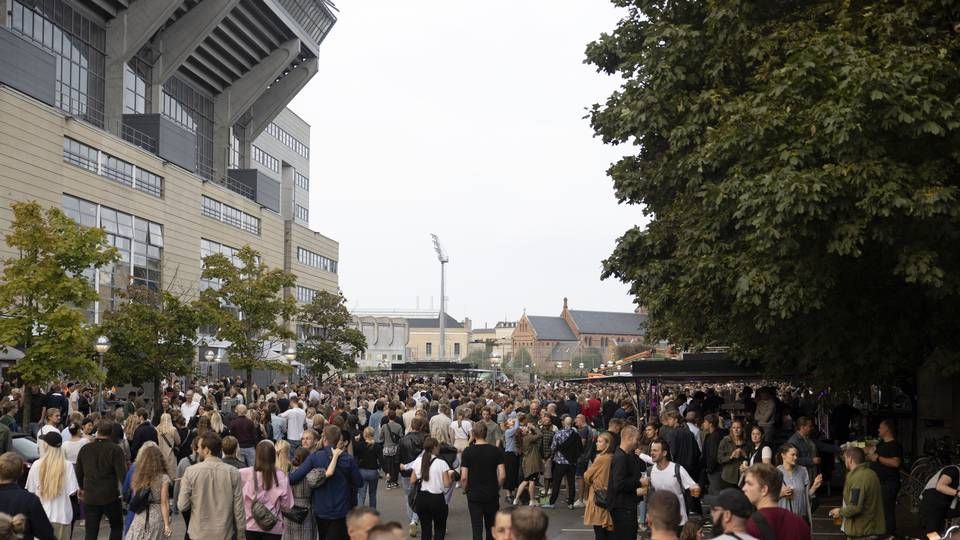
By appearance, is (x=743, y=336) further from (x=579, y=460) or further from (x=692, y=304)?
(x=579, y=460)

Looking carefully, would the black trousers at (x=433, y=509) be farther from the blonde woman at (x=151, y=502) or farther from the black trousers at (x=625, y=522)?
the blonde woman at (x=151, y=502)

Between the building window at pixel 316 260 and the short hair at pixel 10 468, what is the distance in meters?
77.1

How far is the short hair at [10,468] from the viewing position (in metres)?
8.74

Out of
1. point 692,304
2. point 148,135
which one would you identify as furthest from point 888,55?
point 148,135

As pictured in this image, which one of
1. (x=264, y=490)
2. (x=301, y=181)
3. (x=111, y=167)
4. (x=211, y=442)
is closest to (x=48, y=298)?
(x=264, y=490)

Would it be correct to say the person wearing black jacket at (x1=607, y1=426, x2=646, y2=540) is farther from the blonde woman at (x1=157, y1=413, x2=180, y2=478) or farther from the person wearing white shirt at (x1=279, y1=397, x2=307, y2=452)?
the person wearing white shirt at (x1=279, y1=397, x2=307, y2=452)

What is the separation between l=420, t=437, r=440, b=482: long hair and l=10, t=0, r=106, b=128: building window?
3776cm

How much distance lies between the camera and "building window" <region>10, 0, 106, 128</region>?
151 feet

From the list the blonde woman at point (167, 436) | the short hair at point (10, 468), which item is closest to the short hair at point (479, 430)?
the short hair at point (10, 468)

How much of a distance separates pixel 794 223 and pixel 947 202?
77.4 inches

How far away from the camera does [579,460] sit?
19422 millimetres

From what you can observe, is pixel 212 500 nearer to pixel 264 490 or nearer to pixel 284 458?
pixel 264 490

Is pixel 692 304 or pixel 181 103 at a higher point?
pixel 181 103

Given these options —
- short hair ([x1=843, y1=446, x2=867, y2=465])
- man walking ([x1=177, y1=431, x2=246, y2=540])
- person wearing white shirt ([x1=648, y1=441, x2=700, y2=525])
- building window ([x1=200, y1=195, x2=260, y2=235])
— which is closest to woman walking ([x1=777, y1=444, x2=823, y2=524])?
short hair ([x1=843, y1=446, x2=867, y2=465])
